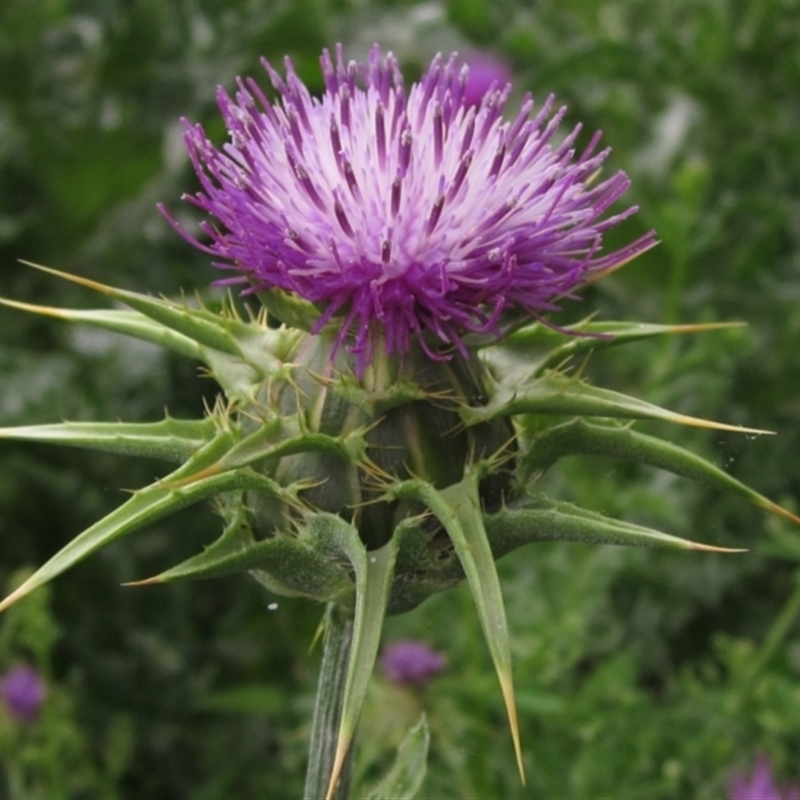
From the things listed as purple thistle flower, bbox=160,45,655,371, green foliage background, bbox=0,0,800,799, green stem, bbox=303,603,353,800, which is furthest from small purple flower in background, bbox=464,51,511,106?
green stem, bbox=303,603,353,800

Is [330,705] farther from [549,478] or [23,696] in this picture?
[549,478]

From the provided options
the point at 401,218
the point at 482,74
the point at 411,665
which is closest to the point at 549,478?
the point at 411,665

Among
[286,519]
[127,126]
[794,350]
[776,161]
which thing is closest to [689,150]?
→ [776,161]

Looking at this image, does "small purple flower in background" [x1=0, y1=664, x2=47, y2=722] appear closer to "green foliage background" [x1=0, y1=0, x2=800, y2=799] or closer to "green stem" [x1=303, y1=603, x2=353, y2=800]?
"green foliage background" [x1=0, y1=0, x2=800, y2=799]

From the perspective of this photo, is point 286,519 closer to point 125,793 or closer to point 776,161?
point 125,793

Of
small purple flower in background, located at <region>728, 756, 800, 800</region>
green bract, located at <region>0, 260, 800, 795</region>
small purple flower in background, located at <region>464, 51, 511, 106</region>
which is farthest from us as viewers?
small purple flower in background, located at <region>464, 51, 511, 106</region>
